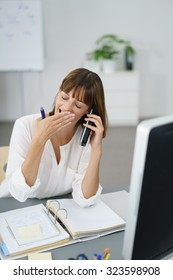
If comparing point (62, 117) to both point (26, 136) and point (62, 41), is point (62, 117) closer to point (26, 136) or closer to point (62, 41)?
point (26, 136)

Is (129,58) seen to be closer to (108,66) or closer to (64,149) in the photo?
(108,66)

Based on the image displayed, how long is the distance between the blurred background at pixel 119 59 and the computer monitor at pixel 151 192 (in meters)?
3.71

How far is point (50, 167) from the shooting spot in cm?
140

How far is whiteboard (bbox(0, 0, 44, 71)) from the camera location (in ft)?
13.9

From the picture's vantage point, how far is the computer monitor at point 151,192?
578 mm

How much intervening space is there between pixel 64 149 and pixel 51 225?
44 cm

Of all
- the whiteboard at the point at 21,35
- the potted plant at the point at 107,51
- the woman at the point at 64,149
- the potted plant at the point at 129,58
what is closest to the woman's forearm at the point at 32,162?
the woman at the point at 64,149

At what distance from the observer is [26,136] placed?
135cm

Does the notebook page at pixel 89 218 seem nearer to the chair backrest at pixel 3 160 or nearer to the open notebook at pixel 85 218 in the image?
the open notebook at pixel 85 218

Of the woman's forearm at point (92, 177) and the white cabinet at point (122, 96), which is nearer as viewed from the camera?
the woman's forearm at point (92, 177)

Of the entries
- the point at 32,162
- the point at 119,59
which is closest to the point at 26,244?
the point at 32,162

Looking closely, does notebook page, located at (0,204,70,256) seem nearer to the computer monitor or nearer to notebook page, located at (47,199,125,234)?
notebook page, located at (47,199,125,234)
